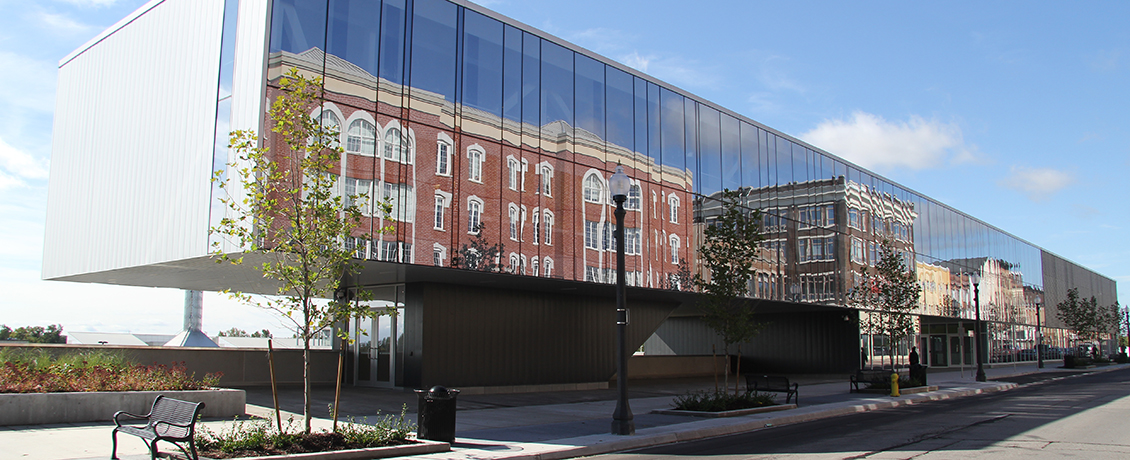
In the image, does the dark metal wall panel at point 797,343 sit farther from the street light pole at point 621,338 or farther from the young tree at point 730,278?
the street light pole at point 621,338

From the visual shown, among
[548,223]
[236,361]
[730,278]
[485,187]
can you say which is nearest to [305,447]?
[730,278]

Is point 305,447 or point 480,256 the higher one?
point 480,256

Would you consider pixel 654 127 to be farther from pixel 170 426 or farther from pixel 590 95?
pixel 170 426

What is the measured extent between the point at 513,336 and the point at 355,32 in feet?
39.2

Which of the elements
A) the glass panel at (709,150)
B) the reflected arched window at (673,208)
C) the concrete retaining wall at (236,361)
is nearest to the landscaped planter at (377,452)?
the concrete retaining wall at (236,361)

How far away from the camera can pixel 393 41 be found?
68.2 feet

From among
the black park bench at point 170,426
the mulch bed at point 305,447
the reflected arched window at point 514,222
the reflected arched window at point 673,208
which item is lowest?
the mulch bed at point 305,447

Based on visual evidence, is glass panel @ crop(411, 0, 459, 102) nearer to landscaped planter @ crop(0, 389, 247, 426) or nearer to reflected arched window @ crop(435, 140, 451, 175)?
reflected arched window @ crop(435, 140, 451, 175)

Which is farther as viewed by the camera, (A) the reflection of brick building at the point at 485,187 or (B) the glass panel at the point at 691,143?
(B) the glass panel at the point at 691,143

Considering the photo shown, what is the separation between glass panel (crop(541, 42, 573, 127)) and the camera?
Result: 24969 mm

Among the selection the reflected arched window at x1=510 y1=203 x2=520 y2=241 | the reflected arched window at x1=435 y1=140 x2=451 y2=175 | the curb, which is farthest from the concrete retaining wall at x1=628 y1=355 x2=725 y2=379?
the reflected arched window at x1=435 y1=140 x2=451 y2=175

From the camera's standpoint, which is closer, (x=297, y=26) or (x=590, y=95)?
(x=297, y=26)

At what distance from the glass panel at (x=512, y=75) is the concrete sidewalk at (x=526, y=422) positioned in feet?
28.8

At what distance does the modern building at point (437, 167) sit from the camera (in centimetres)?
1989
